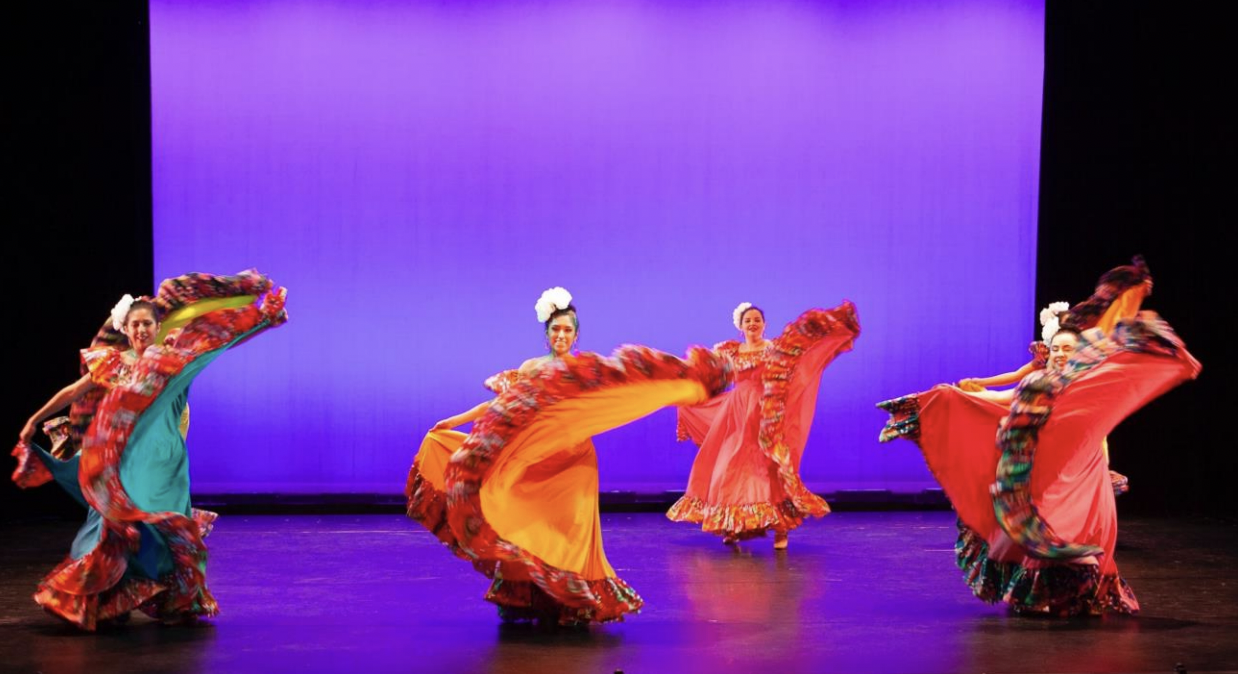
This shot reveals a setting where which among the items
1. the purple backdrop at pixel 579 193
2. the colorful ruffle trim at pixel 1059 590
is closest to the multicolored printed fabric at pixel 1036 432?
the colorful ruffle trim at pixel 1059 590

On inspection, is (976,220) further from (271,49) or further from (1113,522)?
(271,49)

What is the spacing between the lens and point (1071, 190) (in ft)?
26.9

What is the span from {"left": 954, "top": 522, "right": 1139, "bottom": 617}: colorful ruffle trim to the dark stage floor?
76mm

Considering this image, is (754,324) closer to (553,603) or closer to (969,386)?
(969,386)

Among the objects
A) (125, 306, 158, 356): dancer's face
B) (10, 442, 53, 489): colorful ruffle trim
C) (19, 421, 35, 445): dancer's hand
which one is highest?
(125, 306, 158, 356): dancer's face

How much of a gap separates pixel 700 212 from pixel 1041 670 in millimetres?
4833

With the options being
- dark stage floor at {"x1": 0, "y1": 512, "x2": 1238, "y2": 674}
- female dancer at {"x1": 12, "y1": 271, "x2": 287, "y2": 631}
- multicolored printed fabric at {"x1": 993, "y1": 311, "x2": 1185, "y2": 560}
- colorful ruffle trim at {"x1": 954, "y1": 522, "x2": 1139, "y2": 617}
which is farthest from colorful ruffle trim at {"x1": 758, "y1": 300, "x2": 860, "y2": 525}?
female dancer at {"x1": 12, "y1": 271, "x2": 287, "y2": 631}

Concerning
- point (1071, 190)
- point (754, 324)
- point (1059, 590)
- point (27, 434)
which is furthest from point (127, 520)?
point (1071, 190)

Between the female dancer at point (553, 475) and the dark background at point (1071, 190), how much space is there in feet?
14.3

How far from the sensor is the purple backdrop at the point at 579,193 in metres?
8.12

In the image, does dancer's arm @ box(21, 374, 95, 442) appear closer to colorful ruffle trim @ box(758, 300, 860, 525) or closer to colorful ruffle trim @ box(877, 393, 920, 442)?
colorful ruffle trim @ box(877, 393, 920, 442)

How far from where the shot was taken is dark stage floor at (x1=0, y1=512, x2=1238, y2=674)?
3.96m

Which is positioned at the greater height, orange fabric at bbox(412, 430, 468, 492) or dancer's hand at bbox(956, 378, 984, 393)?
dancer's hand at bbox(956, 378, 984, 393)

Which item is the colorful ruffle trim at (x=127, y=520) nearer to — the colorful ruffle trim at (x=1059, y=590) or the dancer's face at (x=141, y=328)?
the dancer's face at (x=141, y=328)
